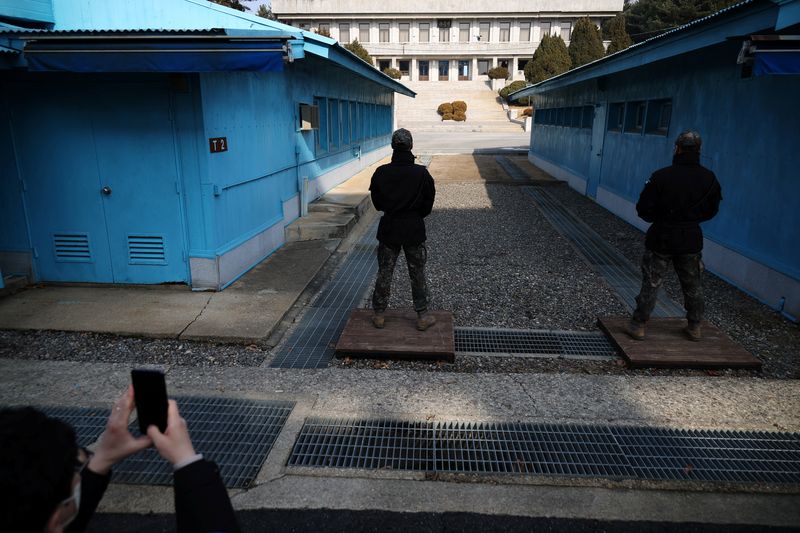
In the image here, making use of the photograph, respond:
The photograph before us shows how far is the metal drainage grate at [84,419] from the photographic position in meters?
3.90

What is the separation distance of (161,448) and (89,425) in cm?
307

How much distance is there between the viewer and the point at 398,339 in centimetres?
538

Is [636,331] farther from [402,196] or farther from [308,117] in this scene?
[308,117]

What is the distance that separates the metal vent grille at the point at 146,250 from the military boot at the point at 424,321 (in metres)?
3.46

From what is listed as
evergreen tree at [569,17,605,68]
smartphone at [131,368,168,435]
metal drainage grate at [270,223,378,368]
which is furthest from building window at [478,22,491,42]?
smartphone at [131,368,168,435]

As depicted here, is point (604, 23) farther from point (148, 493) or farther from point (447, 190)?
point (148, 493)

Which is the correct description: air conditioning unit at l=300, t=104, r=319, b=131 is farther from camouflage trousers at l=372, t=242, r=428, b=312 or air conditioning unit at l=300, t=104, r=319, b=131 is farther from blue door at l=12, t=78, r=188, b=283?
camouflage trousers at l=372, t=242, r=428, b=312

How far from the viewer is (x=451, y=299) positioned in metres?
6.95

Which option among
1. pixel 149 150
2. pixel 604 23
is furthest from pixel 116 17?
pixel 604 23

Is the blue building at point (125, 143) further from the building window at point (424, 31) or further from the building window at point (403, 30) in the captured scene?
the building window at point (424, 31)

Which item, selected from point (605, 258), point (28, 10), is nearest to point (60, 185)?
point (28, 10)

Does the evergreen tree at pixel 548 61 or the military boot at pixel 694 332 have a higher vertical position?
the evergreen tree at pixel 548 61

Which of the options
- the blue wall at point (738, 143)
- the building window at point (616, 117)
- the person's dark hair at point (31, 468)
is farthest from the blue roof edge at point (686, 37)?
the person's dark hair at point (31, 468)

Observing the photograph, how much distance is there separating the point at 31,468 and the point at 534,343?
502cm
